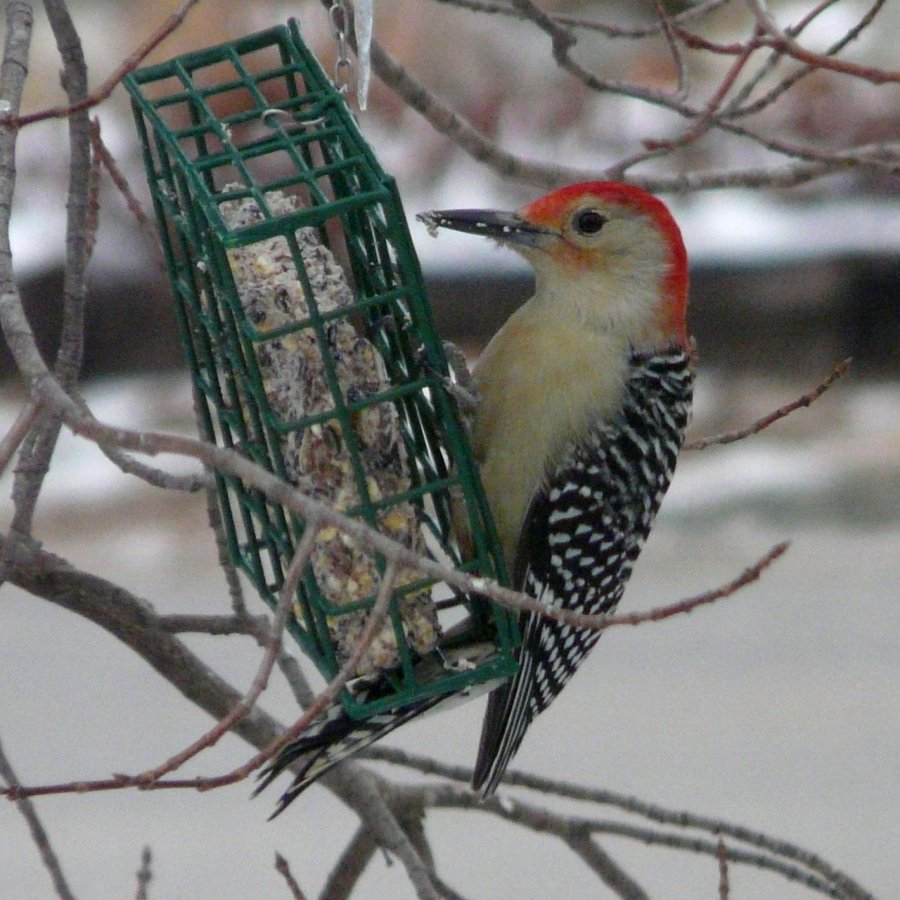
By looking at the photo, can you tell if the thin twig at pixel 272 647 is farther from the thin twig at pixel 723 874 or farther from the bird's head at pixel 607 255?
the bird's head at pixel 607 255

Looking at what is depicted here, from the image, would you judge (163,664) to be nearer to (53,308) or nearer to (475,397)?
(475,397)

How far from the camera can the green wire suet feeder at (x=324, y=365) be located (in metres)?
2.35

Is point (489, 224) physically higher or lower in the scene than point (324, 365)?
higher

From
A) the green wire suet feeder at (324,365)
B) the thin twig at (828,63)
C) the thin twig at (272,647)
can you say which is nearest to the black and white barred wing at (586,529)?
the green wire suet feeder at (324,365)

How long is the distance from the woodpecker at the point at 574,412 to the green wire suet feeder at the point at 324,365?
0.23m

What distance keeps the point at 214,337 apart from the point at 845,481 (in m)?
6.42

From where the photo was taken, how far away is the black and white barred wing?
2883 mm

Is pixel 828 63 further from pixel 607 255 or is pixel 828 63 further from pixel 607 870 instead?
pixel 607 870

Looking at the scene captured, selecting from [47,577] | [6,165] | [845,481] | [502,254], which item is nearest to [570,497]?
[47,577]

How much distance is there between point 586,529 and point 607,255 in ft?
1.68

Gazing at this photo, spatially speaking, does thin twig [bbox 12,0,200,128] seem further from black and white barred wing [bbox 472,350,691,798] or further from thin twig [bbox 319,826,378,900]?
thin twig [bbox 319,826,378,900]

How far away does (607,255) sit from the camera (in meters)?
2.97

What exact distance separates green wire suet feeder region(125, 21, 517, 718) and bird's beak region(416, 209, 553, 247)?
106mm

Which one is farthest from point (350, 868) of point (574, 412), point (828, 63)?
point (828, 63)
